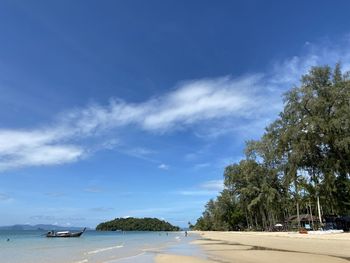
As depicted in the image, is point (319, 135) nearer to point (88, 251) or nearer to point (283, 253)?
point (283, 253)

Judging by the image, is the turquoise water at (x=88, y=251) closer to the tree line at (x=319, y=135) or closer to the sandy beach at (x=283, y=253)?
the sandy beach at (x=283, y=253)

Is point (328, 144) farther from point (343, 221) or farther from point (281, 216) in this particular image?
point (281, 216)

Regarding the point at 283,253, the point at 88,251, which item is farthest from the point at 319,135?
the point at 88,251

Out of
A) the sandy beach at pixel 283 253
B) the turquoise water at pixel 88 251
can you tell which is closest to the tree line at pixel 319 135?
the sandy beach at pixel 283 253

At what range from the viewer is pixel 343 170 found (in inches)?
1518

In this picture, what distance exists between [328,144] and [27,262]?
29682 mm

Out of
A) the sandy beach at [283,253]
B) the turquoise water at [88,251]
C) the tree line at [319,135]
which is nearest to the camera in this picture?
the sandy beach at [283,253]

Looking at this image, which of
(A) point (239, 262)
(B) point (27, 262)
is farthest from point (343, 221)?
(B) point (27, 262)

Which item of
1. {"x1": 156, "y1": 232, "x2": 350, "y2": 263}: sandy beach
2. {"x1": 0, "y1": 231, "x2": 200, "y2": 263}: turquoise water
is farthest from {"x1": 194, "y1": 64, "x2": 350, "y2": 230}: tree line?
{"x1": 0, "y1": 231, "x2": 200, "y2": 263}: turquoise water

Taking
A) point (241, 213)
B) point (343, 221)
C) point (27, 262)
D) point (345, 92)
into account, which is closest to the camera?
point (27, 262)

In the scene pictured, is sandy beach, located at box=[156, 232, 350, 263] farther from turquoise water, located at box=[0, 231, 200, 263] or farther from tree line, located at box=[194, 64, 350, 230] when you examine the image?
tree line, located at box=[194, 64, 350, 230]

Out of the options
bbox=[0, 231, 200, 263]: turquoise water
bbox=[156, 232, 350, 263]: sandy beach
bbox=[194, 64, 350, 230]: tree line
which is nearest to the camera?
bbox=[156, 232, 350, 263]: sandy beach

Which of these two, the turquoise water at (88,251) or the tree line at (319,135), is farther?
the tree line at (319,135)

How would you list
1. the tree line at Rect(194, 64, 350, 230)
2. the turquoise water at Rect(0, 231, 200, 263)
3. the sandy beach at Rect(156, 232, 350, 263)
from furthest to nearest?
the tree line at Rect(194, 64, 350, 230)
the turquoise water at Rect(0, 231, 200, 263)
the sandy beach at Rect(156, 232, 350, 263)
